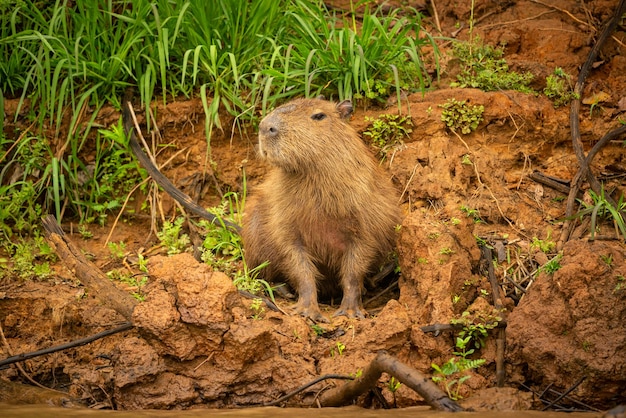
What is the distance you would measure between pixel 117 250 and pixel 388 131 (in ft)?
7.43

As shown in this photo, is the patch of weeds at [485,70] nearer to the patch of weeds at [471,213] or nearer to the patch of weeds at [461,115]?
the patch of weeds at [461,115]

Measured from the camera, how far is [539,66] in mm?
6633

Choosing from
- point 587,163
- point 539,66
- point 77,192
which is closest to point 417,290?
point 587,163

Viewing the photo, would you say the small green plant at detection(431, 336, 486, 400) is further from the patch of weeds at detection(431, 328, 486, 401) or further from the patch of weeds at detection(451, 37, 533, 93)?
the patch of weeds at detection(451, 37, 533, 93)

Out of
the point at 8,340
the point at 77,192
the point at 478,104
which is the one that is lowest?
the point at 8,340

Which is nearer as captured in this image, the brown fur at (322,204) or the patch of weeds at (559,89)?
the brown fur at (322,204)

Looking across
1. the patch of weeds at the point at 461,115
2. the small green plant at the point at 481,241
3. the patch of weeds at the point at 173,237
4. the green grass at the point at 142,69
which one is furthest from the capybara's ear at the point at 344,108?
the patch of weeds at the point at 173,237

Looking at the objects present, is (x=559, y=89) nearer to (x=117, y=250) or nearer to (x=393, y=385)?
(x=393, y=385)

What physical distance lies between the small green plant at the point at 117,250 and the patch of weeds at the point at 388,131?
2064 millimetres

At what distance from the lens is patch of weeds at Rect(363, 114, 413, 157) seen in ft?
20.8

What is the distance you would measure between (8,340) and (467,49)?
410cm

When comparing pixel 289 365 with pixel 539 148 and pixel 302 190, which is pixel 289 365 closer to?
pixel 302 190

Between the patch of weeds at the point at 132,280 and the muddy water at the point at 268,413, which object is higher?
the muddy water at the point at 268,413

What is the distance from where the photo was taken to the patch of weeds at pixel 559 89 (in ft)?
20.9
